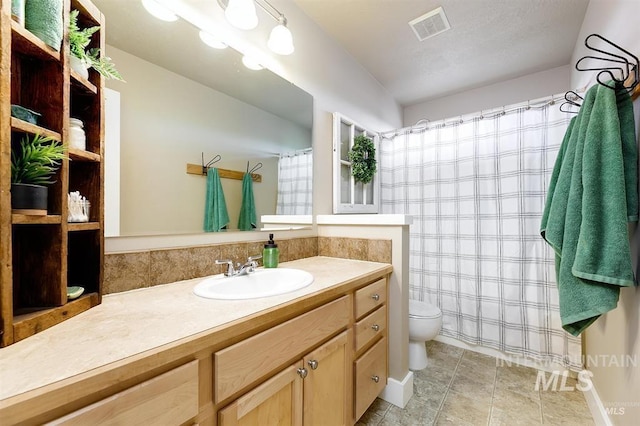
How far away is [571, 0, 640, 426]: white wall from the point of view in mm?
1014

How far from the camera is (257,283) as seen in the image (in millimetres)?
1254

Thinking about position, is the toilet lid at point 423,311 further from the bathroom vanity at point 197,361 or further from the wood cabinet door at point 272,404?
the wood cabinet door at point 272,404

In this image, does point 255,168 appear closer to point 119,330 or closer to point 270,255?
point 270,255

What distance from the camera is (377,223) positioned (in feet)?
5.20

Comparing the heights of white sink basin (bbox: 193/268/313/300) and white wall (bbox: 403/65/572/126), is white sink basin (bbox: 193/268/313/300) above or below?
below

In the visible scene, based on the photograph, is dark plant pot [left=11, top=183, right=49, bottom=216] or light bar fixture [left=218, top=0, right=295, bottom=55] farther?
light bar fixture [left=218, top=0, right=295, bottom=55]

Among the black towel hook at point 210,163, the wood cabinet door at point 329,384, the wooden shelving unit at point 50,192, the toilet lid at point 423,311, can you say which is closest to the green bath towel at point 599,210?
the toilet lid at point 423,311

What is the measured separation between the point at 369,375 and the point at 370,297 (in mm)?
389

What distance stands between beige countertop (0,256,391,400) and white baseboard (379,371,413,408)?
3.05ft

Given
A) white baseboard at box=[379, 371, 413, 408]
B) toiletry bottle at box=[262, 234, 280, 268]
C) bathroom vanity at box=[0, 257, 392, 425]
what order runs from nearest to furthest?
bathroom vanity at box=[0, 257, 392, 425]
toiletry bottle at box=[262, 234, 280, 268]
white baseboard at box=[379, 371, 413, 408]

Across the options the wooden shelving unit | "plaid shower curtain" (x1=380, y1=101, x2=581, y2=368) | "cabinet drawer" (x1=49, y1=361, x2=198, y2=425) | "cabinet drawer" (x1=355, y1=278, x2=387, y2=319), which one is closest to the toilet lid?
"plaid shower curtain" (x1=380, y1=101, x2=581, y2=368)

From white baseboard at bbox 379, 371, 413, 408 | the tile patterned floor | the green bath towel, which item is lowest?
the tile patterned floor

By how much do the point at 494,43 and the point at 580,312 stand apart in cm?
202

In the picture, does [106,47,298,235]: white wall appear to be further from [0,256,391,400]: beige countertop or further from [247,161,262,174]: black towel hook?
[0,256,391,400]: beige countertop
